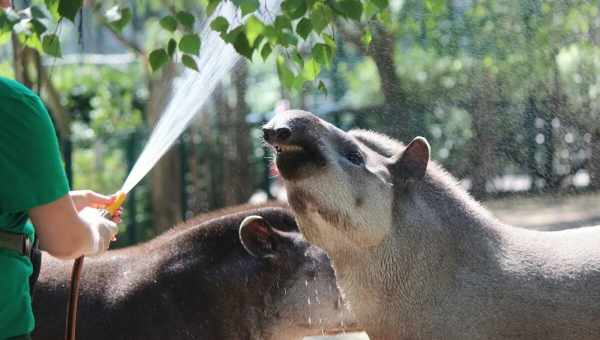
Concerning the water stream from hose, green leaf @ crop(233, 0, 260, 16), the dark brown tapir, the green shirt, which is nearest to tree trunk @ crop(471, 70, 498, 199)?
the water stream from hose

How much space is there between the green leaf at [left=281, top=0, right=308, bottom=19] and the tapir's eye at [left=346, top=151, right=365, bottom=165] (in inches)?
52.0

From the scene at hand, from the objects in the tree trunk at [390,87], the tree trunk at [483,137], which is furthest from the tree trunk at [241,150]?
the tree trunk at [483,137]

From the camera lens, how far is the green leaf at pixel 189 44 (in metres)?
4.57

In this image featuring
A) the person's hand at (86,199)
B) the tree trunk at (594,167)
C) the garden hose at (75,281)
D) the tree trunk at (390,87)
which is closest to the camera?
the garden hose at (75,281)

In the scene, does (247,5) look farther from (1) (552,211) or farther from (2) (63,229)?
(1) (552,211)

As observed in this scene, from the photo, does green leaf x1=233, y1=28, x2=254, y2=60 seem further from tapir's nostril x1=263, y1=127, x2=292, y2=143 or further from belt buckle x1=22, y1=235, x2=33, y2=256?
belt buckle x1=22, y1=235, x2=33, y2=256

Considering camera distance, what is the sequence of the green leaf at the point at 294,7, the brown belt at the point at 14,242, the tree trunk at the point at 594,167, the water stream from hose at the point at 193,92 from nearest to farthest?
the brown belt at the point at 14,242 → the water stream from hose at the point at 193,92 → the green leaf at the point at 294,7 → the tree trunk at the point at 594,167

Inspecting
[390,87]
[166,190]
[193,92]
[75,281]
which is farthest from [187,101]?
[166,190]

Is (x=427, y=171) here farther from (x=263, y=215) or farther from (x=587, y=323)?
(x=263, y=215)

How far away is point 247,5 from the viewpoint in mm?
4352

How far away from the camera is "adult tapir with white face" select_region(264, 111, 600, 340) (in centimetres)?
324

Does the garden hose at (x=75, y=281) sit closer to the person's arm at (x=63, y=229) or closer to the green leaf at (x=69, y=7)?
the person's arm at (x=63, y=229)

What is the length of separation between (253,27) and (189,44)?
29 cm

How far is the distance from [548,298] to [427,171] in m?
0.57
